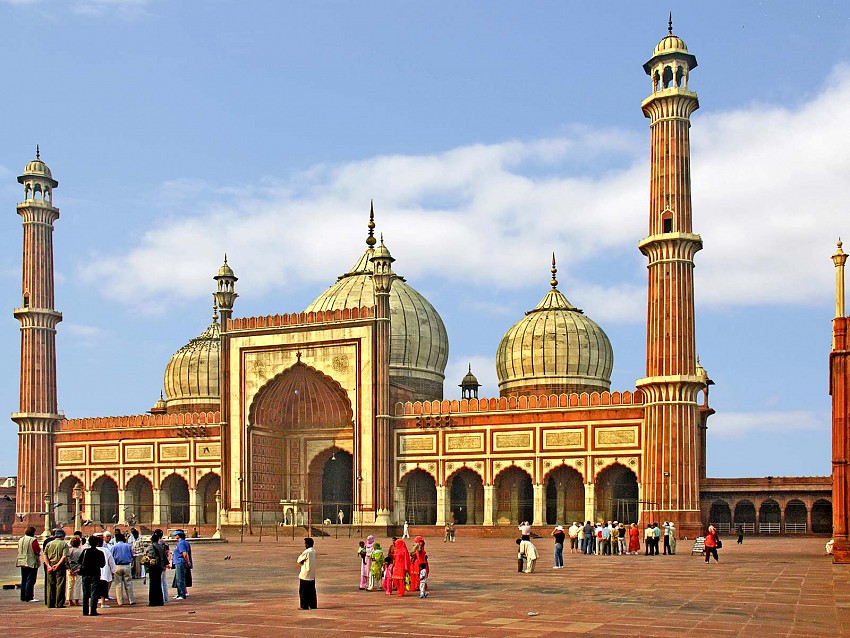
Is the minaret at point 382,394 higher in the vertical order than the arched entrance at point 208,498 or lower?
higher

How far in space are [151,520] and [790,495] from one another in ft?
85.6

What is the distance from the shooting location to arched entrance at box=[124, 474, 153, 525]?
1905 inches

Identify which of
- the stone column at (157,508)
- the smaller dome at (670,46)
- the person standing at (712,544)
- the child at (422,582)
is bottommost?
the stone column at (157,508)

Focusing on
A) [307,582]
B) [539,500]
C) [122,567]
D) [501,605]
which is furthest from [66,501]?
[501,605]

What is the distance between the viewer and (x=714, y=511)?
41.1m

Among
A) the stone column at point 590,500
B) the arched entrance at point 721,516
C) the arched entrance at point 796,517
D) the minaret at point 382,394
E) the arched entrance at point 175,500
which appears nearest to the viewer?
the stone column at point 590,500

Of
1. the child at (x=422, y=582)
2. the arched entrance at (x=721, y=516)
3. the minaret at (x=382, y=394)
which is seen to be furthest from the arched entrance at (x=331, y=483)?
the child at (x=422, y=582)

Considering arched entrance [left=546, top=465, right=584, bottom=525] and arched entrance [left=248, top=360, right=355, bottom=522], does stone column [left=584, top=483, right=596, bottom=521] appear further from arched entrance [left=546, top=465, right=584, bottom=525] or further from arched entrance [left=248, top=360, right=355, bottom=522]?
arched entrance [left=248, top=360, right=355, bottom=522]

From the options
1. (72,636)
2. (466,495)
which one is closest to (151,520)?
(466,495)

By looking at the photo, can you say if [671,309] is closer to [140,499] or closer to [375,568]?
[375,568]

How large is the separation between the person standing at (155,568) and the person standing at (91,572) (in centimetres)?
58

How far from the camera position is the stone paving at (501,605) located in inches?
479

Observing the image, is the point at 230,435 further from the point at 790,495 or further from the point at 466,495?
the point at 790,495

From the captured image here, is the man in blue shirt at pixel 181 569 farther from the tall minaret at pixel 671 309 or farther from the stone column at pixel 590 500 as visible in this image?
the stone column at pixel 590 500
